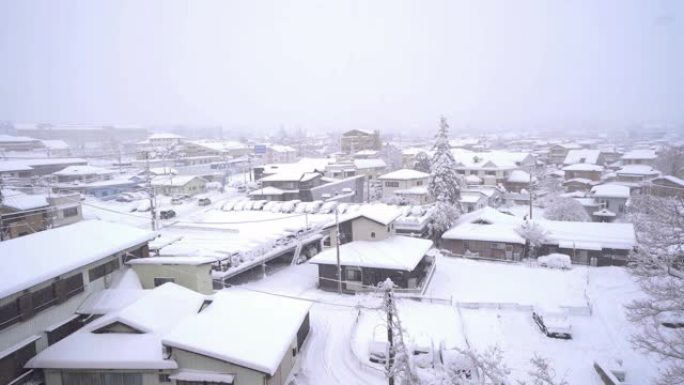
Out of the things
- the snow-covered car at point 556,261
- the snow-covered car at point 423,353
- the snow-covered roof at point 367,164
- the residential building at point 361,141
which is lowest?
the snow-covered car at point 556,261

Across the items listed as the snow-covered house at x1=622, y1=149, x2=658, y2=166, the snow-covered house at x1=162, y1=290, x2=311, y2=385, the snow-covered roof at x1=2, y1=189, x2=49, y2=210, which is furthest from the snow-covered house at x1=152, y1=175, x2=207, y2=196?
the snow-covered house at x1=622, y1=149, x2=658, y2=166

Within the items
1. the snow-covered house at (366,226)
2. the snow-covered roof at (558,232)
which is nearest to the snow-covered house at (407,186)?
the snow-covered roof at (558,232)

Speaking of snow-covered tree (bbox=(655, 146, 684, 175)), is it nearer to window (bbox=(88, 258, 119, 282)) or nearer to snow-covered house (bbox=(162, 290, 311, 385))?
snow-covered house (bbox=(162, 290, 311, 385))

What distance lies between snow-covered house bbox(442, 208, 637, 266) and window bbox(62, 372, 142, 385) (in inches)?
895

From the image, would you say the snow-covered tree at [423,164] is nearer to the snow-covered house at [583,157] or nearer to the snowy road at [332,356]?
the snow-covered house at [583,157]

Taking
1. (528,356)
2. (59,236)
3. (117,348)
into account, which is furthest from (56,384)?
(528,356)

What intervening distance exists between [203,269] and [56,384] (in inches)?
259

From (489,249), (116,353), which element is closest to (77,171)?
(116,353)

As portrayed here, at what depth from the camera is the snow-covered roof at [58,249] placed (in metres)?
→ 12.9

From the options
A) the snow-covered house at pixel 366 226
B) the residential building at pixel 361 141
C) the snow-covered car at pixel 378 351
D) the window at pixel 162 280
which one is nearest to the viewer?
the snow-covered car at pixel 378 351

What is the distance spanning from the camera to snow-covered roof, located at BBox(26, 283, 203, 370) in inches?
479

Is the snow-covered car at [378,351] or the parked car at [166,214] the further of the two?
the parked car at [166,214]

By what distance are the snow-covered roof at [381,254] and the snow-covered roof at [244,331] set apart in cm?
620

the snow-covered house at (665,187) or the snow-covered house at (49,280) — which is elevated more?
the snow-covered house at (49,280)
